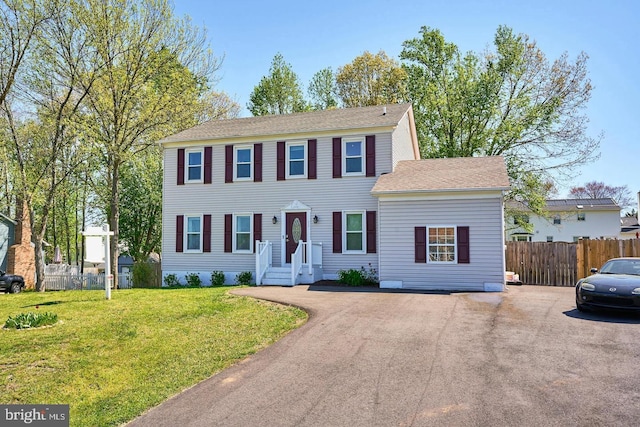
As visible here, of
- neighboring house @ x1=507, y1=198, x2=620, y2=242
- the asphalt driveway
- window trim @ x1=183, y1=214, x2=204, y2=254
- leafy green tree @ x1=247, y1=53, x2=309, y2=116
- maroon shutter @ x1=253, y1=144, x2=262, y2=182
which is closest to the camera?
the asphalt driveway

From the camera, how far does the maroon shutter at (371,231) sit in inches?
658

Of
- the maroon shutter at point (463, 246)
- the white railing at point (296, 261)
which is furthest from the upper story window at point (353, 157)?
the maroon shutter at point (463, 246)

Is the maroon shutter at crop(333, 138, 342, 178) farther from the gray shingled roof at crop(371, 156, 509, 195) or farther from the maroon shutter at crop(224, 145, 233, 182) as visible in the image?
the maroon shutter at crop(224, 145, 233, 182)

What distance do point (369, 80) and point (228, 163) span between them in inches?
719

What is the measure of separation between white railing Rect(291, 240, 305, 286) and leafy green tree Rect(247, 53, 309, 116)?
19.9 meters

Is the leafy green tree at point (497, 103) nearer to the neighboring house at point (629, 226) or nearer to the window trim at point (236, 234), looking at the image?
the window trim at point (236, 234)

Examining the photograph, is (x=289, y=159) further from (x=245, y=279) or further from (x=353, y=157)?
(x=245, y=279)

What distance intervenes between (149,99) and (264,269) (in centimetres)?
909

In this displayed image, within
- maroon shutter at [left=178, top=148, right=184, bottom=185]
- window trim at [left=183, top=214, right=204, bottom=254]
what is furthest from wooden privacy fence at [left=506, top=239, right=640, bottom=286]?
maroon shutter at [left=178, top=148, right=184, bottom=185]

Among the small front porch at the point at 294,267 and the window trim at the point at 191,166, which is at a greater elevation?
the window trim at the point at 191,166

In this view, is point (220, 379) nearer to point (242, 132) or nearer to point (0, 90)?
point (242, 132)

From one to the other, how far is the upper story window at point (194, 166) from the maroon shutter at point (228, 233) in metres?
2.21

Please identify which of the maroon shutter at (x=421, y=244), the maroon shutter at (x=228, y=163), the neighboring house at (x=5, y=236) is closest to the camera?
the maroon shutter at (x=421, y=244)

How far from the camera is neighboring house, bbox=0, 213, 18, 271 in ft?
93.9
